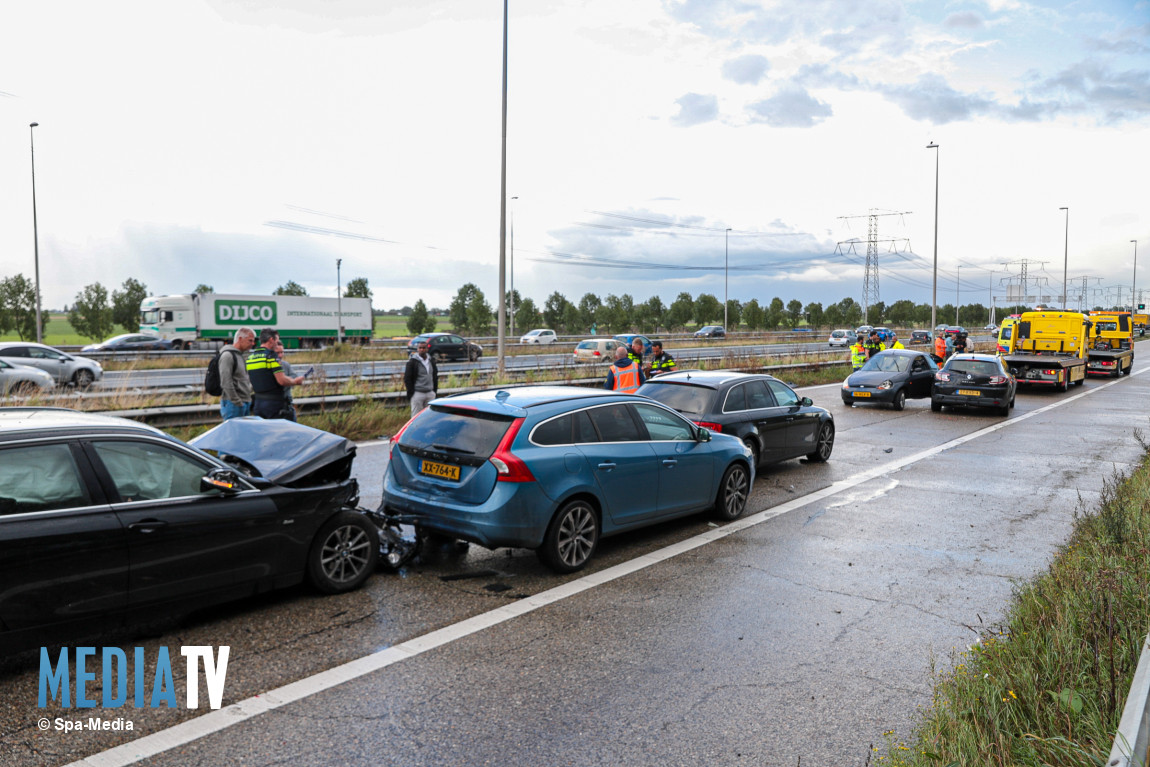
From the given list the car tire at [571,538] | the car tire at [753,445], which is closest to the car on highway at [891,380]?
the car tire at [753,445]

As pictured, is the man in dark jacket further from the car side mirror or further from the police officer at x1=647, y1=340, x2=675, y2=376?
the car side mirror

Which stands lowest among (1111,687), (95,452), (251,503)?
(1111,687)

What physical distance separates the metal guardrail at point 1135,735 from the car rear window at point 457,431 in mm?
4382

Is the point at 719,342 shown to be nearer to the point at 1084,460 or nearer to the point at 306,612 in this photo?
the point at 1084,460

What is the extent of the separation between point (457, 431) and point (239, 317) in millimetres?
47070

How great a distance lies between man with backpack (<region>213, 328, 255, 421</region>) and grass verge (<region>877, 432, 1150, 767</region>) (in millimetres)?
7832

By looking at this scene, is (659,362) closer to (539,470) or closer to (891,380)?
(891,380)

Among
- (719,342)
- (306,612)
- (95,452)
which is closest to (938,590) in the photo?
(306,612)

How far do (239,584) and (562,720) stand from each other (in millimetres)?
2407

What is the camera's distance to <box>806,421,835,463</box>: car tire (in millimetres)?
11977

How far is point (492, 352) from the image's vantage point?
52000mm

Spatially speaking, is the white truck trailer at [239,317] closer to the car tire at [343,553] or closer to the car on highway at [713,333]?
the car on highway at [713,333]

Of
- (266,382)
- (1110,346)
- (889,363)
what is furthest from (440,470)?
(1110,346)

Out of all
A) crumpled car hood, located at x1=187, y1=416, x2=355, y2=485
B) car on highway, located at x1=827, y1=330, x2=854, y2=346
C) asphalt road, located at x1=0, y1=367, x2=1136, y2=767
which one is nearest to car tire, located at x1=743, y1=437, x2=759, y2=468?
asphalt road, located at x1=0, y1=367, x2=1136, y2=767
